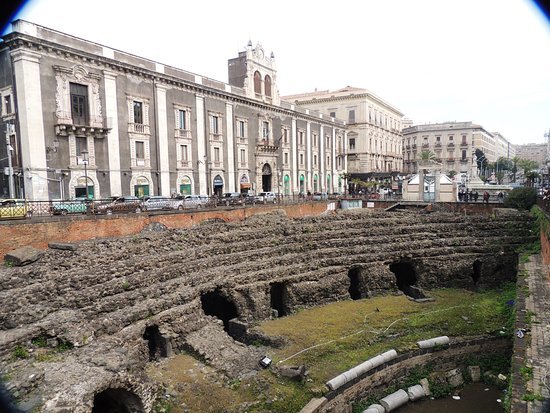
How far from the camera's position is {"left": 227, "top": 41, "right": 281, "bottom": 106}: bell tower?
45188 mm

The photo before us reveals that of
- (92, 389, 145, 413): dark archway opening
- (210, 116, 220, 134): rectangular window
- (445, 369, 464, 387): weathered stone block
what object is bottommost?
(445, 369, 464, 387): weathered stone block

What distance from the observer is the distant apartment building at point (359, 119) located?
2682 inches

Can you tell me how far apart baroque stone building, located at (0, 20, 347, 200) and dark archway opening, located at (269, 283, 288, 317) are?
16498 millimetres

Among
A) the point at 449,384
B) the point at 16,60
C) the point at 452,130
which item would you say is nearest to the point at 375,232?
the point at 449,384

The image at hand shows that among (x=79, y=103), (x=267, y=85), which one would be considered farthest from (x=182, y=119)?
(x=267, y=85)

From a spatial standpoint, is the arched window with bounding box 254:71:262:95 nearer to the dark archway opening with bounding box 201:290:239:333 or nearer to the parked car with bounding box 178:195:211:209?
the parked car with bounding box 178:195:211:209

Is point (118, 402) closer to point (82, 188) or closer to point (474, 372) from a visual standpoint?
point (474, 372)

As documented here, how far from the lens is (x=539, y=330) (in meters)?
12.1

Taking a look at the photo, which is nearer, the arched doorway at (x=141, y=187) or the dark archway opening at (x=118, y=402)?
the dark archway opening at (x=118, y=402)

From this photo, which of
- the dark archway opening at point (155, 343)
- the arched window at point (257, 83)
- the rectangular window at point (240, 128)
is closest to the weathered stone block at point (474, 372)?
the dark archway opening at point (155, 343)

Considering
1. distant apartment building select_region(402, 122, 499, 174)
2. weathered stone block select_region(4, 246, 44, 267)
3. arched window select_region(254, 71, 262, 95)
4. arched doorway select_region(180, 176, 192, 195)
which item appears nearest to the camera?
weathered stone block select_region(4, 246, 44, 267)

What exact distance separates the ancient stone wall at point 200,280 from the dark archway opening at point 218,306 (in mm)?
46

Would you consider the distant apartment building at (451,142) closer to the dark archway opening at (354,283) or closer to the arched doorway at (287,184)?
the arched doorway at (287,184)

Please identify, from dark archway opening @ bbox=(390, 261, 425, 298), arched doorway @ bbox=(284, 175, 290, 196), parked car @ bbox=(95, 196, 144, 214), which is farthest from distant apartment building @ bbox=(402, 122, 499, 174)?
parked car @ bbox=(95, 196, 144, 214)
